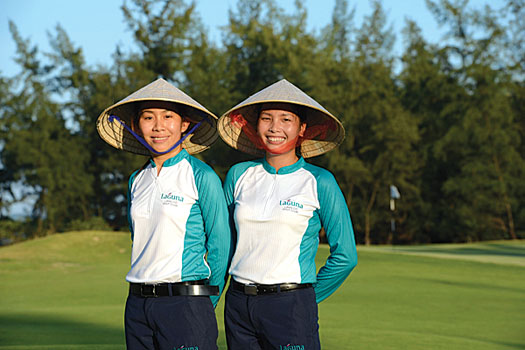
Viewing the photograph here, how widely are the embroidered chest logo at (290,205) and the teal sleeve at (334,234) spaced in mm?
140

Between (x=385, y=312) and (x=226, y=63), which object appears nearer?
(x=385, y=312)

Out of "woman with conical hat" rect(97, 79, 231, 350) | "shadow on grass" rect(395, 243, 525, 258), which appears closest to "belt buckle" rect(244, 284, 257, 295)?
"woman with conical hat" rect(97, 79, 231, 350)

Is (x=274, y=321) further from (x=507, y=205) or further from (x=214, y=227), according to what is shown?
(x=507, y=205)

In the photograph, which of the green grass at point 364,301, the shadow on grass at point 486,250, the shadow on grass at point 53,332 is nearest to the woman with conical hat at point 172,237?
the green grass at point 364,301

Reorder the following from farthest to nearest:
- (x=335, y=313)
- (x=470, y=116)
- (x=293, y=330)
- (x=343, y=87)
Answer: (x=343, y=87)
(x=470, y=116)
(x=335, y=313)
(x=293, y=330)

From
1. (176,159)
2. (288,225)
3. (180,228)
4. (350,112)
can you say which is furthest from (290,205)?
(350,112)

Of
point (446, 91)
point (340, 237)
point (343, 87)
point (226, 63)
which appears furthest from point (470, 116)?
point (340, 237)

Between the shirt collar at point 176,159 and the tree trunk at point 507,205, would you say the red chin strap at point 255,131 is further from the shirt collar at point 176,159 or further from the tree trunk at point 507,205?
the tree trunk at point 507,205

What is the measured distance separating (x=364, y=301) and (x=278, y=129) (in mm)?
8178

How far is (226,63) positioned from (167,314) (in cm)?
3556

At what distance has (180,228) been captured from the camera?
333 cm

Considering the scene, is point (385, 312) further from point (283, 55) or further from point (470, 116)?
point (283, 55)

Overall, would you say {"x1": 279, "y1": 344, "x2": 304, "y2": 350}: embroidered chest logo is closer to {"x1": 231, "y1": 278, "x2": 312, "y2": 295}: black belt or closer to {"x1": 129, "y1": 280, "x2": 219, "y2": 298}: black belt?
{"x1": 231, "y1": 278, "x2": 312, "y2": 295}: black belt

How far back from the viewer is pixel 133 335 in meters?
3.29
